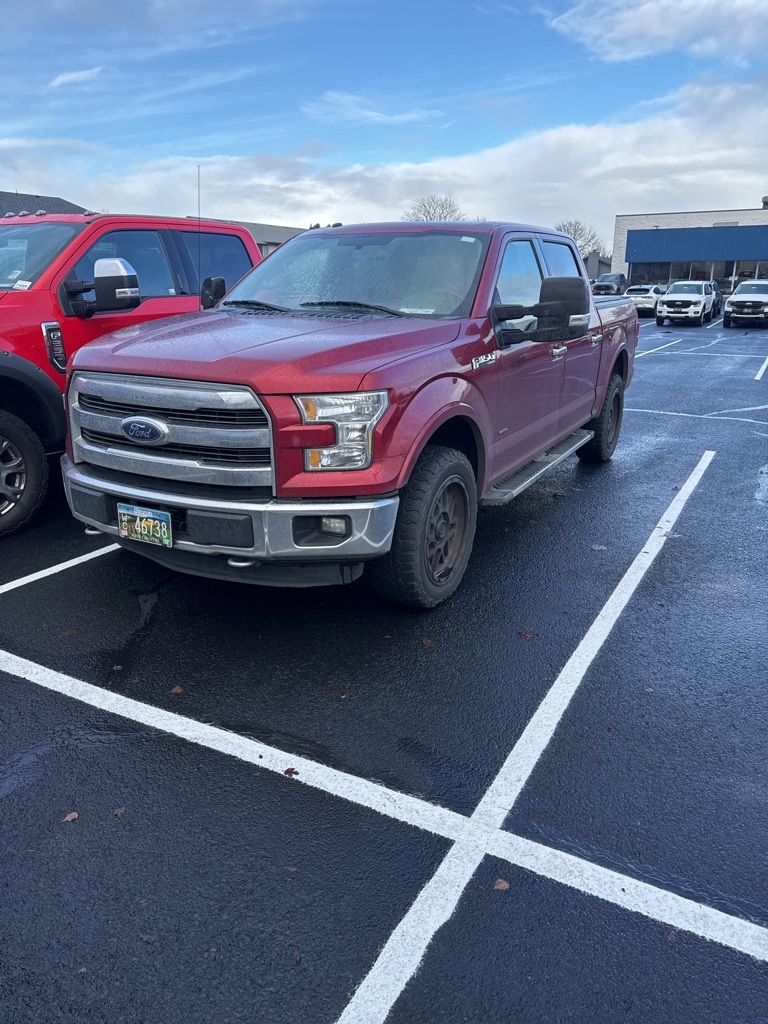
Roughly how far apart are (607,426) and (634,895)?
19.4 ft

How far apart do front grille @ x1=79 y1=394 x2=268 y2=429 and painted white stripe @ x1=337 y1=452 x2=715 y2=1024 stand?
5.88 ft

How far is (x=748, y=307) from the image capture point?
30281 mm

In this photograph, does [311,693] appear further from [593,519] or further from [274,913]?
[593,519]

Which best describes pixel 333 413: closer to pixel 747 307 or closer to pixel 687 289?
pixel 747 307

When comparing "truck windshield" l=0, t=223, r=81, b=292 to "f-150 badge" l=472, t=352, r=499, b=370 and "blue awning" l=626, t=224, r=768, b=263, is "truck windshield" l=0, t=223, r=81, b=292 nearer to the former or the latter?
"f-150 badge" l=472, t=352, r=499, b=370

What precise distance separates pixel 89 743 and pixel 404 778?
1.29 metres

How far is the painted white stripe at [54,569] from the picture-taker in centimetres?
466

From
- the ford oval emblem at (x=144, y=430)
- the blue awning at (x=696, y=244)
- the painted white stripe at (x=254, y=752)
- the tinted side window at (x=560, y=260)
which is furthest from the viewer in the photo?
the blue awning at (x=696, y=244)

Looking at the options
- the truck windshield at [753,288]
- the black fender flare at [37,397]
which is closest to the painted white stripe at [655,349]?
the truck windshield at [753,288]

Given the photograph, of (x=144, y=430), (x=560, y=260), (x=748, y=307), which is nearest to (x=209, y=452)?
(x=144, y=430)

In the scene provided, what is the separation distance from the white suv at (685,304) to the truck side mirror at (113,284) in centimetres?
3084

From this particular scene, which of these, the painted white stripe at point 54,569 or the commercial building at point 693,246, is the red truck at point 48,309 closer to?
the painted white stripe at point 54,569

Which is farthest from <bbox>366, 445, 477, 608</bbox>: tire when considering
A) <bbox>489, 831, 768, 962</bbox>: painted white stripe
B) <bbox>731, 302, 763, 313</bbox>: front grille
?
<bbox>731, 302, 763, 313</bbox>: front grille

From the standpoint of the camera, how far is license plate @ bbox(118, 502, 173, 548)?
3664 millimetres
